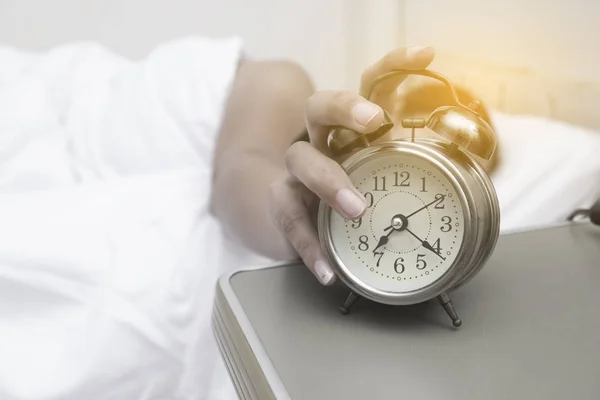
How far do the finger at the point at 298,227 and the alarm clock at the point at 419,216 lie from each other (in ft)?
0.06

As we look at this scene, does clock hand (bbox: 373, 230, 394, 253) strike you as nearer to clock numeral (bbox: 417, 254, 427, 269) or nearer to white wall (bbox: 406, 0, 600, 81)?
Result: clock numeral (bbox: 417, 254, 427, 269)

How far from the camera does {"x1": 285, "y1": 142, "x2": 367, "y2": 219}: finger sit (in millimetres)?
408

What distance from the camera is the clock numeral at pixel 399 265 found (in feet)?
1.42

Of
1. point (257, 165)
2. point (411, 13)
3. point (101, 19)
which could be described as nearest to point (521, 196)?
point (257, 165)

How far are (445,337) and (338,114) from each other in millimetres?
186

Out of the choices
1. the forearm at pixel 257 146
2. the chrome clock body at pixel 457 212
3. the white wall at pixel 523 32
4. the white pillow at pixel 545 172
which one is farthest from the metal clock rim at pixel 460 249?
the white wall at pixel 523 32

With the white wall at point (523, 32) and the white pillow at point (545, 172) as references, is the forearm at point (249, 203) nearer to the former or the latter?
the white pillow at point (545, 172)

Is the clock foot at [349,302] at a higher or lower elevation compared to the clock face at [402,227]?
lower

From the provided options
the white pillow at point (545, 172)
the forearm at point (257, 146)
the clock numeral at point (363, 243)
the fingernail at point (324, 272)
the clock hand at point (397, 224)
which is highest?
the clock hand at point (397, 224)

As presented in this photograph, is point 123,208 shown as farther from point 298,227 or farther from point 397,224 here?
point 397,224

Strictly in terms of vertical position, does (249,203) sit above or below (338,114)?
below

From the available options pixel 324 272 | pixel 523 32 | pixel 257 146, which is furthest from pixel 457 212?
pixel 523 32

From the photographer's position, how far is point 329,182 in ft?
1.38

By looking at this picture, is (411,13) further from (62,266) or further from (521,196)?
(62,266)
